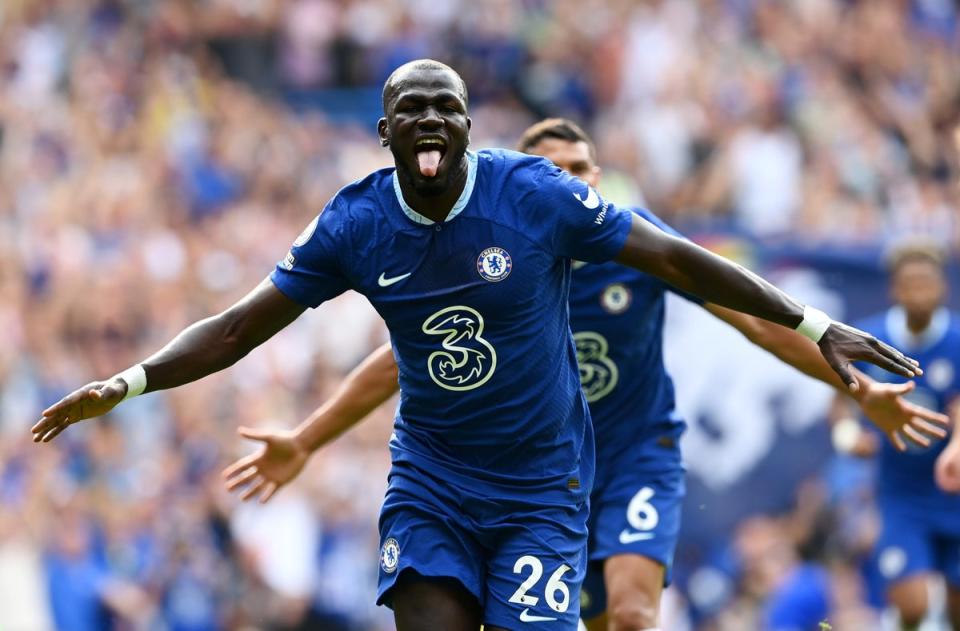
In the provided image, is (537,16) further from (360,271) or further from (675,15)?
(360,271)

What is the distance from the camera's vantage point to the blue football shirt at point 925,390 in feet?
33.8

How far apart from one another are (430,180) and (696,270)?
1.03 metres

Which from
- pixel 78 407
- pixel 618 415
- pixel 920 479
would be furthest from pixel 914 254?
pixel 78 407

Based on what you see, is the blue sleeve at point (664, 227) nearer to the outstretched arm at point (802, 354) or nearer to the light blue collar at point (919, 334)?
Result: the outstretched arm at point (802, 354)

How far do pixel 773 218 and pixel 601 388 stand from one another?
26.5 ft

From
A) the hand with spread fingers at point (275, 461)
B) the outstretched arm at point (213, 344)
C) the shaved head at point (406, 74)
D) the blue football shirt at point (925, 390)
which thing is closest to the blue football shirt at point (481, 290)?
the outstretched arm at point (213, 344)

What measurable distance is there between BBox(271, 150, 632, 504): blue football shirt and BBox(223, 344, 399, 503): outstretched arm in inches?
47.5

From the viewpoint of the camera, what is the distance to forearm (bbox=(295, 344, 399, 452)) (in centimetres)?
758

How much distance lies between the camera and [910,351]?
10477 millimetres

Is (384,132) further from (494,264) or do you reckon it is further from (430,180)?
(494,264)

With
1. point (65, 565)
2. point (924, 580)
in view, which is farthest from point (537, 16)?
point (924, 580)

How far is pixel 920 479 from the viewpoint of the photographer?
10.4 meters

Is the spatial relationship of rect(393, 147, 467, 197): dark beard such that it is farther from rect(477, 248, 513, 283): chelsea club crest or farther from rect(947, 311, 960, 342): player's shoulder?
rect(947, 311, 960, 342): player's shoulder

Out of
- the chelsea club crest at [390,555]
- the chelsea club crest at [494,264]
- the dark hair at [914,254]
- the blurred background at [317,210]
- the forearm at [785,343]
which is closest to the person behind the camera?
the chelsea club crest at [494,264]
